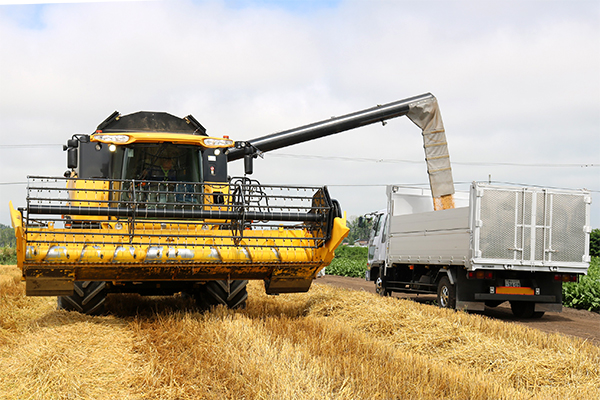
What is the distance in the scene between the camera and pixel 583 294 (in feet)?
48.5

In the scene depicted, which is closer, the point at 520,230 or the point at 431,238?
the point at 520,230

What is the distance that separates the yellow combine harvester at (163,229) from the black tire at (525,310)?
6.17 metres

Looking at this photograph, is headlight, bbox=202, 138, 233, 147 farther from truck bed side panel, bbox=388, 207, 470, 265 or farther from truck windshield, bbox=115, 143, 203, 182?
truck bed side panel, bbox=388, 207, 470, 265

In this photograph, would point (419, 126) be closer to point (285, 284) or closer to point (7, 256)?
point (285, 284)

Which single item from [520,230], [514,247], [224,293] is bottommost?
[224,293]

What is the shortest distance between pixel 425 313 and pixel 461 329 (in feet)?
5.22

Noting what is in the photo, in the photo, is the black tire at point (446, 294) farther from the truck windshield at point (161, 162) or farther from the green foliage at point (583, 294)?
the truck windshield at point (161, 162)

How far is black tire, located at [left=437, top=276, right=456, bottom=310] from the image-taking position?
12180 millimetres

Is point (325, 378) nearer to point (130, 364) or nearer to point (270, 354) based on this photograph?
point (270, 354)

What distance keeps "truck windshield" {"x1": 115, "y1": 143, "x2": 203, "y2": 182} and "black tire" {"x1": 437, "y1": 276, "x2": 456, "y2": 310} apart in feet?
18.9

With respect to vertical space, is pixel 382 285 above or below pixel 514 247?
below

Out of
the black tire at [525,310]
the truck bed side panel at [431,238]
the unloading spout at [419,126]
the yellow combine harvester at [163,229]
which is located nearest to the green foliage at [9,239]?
the yellow combine harvester at [163,229]

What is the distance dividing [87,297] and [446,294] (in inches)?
292

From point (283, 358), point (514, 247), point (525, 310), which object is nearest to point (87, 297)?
point (283, 358)
